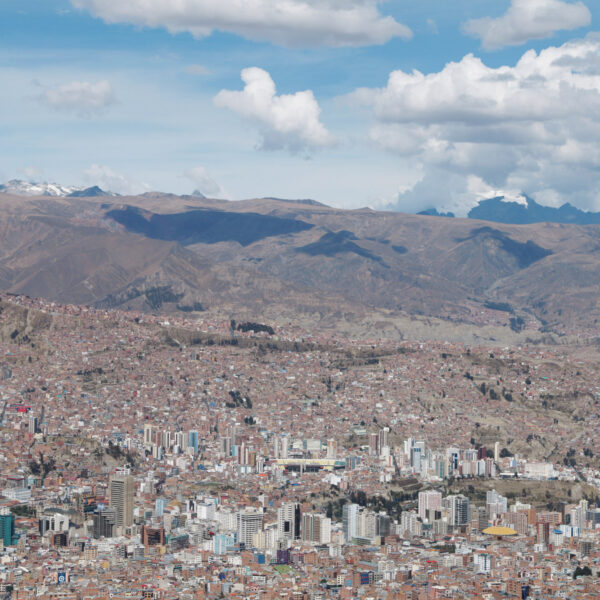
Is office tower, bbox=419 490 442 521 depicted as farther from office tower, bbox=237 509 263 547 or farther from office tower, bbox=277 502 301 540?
office tower, bbox=237 509 263 547

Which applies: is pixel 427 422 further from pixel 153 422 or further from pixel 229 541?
pixel 229 541

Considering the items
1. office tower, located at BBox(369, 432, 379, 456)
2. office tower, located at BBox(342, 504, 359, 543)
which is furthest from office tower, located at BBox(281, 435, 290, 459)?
office tower, located at BBox(342, 504, 359, 543)

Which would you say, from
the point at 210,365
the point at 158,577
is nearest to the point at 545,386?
the point at 210,365

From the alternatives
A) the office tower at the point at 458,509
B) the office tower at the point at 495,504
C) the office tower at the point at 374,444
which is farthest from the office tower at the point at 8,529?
the office tower at the point at 374,444

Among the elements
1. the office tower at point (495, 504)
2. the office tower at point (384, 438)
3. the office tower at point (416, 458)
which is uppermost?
the office tower at point (384, 438)

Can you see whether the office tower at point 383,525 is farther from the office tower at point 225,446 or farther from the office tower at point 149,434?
the office tower at point 149,434

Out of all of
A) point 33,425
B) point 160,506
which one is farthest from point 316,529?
point 33,425

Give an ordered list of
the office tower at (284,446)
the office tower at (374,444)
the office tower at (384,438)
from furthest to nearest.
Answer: the office tower at (384,438)
the office tower at (374,444)
the office tower at (284,446)
